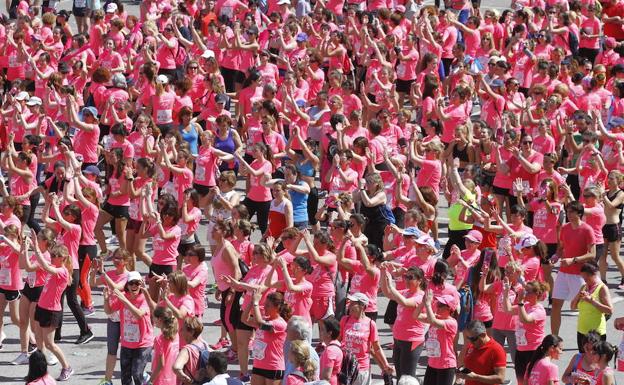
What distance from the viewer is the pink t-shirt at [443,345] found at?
14.5 m

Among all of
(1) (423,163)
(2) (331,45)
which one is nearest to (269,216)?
(1) (423,163)

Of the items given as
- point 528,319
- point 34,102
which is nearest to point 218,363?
point 528,319

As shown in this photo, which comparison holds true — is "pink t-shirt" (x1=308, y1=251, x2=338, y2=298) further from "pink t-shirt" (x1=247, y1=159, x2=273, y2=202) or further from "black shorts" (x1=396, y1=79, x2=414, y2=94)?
"black shorts" (x1=396, y1=79, x2=414, y2=94)

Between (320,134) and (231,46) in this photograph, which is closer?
(320,134)

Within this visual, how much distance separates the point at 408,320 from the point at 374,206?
332cm

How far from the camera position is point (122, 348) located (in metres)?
A: 15.2

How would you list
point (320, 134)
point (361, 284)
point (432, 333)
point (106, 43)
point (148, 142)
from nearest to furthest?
point (432, 333) → point (361, 284) → point (148, 142) → point (320, 134) → point (106, 43)

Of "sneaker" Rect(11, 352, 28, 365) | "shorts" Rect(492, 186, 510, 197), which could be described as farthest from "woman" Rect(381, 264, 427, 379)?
"shorts" Rect(492, 186, 510, 197)

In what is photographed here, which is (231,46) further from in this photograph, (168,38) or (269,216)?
(269,216)

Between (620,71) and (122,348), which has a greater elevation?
(620,71)

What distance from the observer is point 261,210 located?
1919 cm

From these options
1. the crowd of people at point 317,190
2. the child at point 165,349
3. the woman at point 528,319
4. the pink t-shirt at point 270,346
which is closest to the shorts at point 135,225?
the crowd of people at point 317,190

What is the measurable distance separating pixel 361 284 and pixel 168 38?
31.9ft

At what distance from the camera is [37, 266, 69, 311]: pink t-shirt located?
52.4 ft
